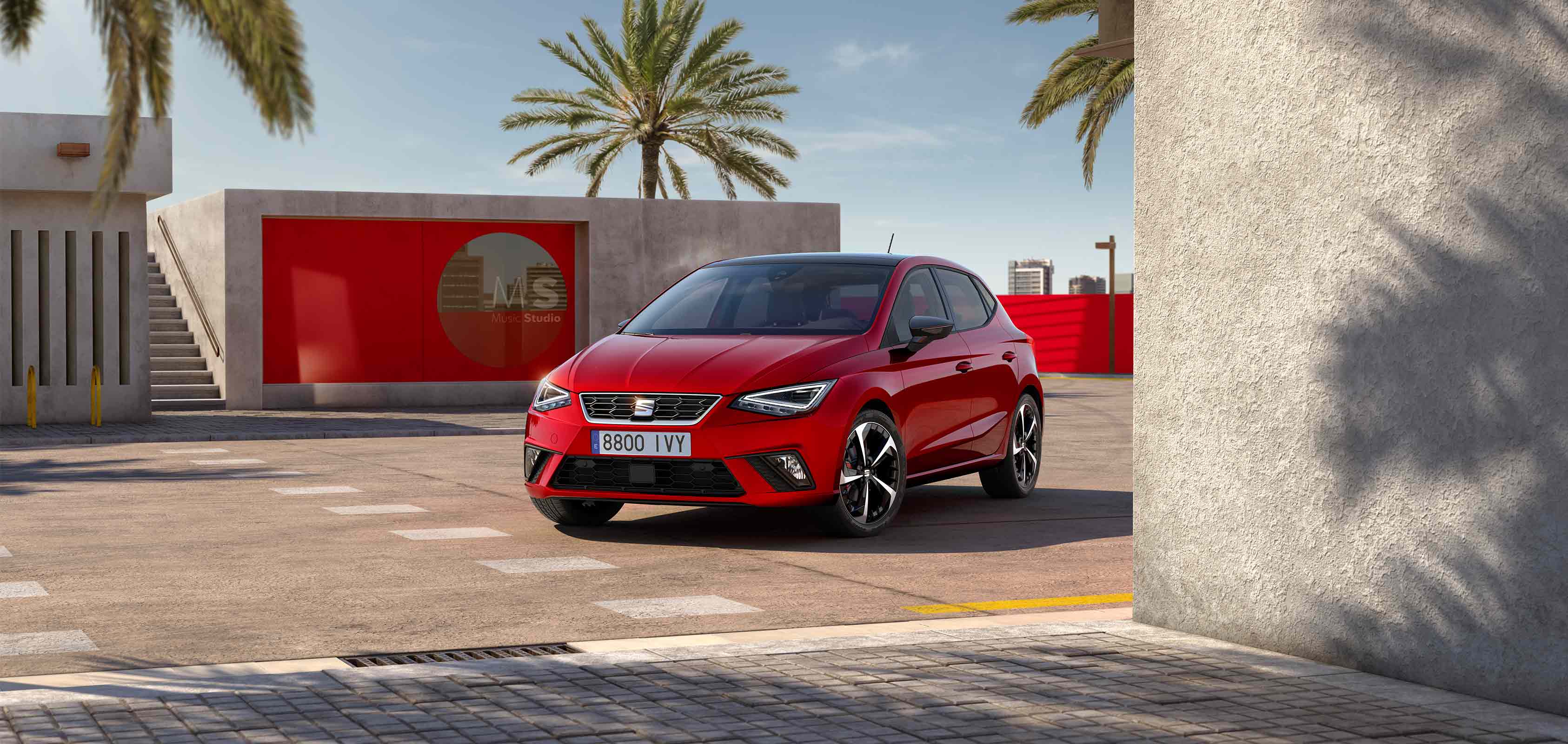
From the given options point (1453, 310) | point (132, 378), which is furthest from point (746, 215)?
point (1453, 310)

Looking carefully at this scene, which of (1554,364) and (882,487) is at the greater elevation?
(1554,364)

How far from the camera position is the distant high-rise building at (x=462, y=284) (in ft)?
81.9

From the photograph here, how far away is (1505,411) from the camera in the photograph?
5.09m

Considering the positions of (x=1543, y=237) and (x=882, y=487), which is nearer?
(x=1543, y=237)

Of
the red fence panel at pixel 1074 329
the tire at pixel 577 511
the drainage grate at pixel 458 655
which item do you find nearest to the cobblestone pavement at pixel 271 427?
the tire at pixel 577 511

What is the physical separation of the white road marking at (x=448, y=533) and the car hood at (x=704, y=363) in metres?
1.03

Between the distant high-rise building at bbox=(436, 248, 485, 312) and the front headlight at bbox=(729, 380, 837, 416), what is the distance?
1677 centimetres

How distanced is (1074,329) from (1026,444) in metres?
28.8

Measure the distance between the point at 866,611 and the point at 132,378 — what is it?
1643cm

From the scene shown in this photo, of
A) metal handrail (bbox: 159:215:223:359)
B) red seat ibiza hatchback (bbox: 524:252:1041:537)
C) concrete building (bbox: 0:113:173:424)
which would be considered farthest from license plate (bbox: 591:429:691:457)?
metal handrail (bbox: 159:215:223:359)

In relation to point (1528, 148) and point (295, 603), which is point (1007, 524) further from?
point (1528, 148)

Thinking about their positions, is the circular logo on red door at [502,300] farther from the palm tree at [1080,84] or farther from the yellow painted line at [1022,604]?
the yellow painted line at [1022,604]

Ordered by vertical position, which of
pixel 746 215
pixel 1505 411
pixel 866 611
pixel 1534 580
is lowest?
pixel 866 611

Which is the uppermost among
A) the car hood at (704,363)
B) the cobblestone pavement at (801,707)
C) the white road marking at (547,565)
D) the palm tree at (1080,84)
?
the palm tree at (1080,84)
